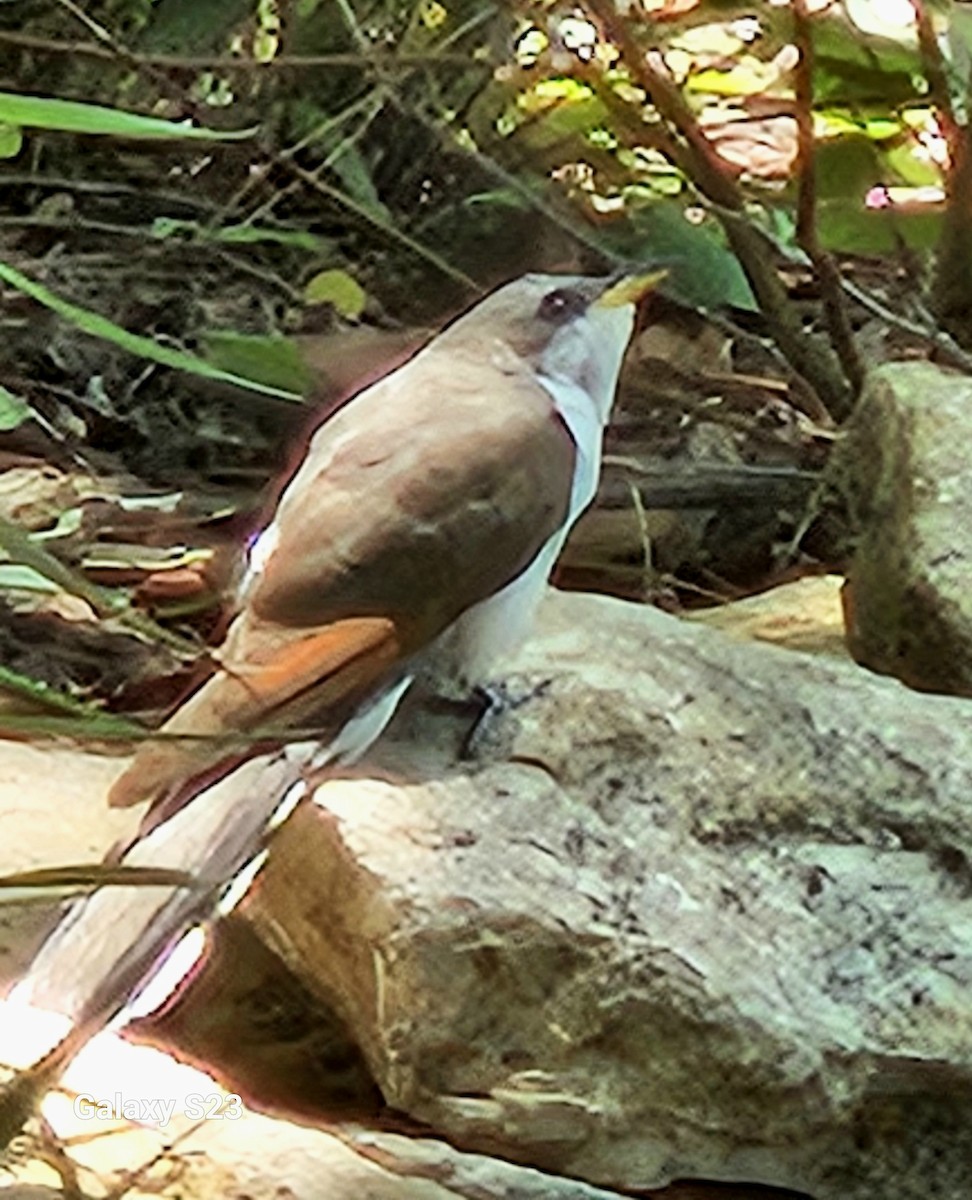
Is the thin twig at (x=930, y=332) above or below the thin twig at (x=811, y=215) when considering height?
below

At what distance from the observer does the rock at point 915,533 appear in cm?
197

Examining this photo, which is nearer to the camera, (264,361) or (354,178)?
(264,361)

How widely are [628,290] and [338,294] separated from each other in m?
0.61

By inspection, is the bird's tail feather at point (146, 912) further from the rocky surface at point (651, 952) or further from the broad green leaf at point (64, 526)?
the broad green leaf at point (64, 526)

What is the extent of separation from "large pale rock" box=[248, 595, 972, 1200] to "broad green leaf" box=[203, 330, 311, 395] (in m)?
0.66

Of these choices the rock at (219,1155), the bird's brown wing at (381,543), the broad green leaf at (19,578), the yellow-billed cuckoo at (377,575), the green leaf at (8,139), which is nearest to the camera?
the broad green leaf at (19,578)

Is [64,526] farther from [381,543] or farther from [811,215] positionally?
[811,215]

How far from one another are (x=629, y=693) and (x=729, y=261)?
0.99 m

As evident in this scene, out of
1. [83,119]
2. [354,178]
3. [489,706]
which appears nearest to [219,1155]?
[489,706]

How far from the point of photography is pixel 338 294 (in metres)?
2.66

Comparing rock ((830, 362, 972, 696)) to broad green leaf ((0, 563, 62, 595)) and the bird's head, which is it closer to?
the bird's head

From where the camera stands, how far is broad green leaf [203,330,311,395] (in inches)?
87.8

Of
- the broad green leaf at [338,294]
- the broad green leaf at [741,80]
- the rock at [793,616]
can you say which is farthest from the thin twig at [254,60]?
the rock at [793,616]

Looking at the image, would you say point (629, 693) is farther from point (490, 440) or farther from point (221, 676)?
point (221, 676)
